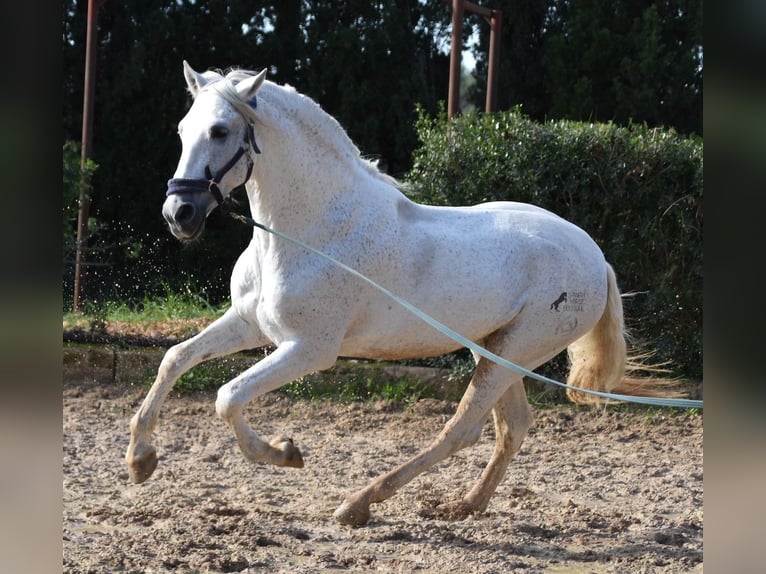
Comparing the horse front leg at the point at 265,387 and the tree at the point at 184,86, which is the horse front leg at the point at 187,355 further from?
the tree at the point at 184,86

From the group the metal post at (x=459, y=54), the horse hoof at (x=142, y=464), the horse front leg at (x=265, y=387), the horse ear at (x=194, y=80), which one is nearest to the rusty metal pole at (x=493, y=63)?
the metal post at (x=459, y=54)

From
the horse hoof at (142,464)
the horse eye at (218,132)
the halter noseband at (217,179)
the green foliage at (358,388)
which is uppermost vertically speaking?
the horse eye at (218,132)

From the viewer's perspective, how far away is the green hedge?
23.1ft

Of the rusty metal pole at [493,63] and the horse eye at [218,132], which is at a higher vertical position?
the rusty metal pole at [493,63]

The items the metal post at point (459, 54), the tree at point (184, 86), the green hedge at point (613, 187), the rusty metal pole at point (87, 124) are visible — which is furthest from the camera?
the tree at point (184, 86)

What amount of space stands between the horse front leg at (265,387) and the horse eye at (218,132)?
881 mm

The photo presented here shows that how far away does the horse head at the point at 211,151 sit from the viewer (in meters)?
3.38

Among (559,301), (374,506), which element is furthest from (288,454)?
(559,301)

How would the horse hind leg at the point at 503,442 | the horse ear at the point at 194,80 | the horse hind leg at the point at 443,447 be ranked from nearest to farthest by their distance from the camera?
the horse ear at the point at 194,80
the horse hind leg at the point at 443,447
the horse hind leg at the point at 503,442

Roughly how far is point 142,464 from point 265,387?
2.00ft

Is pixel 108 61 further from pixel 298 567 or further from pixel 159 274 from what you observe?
pixel 298 567

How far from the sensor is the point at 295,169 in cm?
383

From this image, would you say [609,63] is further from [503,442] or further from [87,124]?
[503,442]
